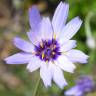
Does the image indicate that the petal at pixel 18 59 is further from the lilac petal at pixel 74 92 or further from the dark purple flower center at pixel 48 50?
the lilac petal at pixel 74 92

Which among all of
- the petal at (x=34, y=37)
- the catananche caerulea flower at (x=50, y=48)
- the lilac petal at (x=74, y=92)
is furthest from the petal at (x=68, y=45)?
the lilac petal at (x=74, y=92)

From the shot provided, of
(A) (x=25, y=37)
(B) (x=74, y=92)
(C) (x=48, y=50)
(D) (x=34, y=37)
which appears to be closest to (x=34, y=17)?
(D) (x=34, y=37)

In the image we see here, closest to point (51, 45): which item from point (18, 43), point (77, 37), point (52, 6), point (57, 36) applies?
point (57, 36)

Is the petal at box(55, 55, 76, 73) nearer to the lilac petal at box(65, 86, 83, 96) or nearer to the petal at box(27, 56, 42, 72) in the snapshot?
the petal at box(27, 56, 42, 72)

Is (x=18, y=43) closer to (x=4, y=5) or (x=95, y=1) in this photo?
(x=95, y=1)

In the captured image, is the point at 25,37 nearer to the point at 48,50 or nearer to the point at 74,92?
the point at 74,92

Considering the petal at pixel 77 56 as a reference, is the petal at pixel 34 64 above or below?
above
